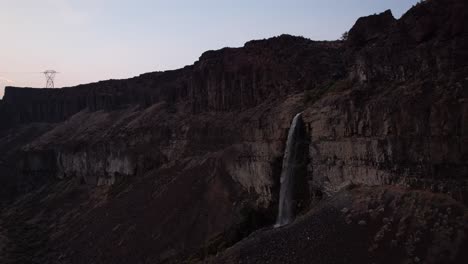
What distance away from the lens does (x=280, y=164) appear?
45656mm

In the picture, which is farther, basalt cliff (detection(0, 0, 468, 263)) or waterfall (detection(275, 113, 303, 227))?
waterfall (detection(275, 113, 303, 227))

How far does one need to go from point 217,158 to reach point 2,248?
78.6ft

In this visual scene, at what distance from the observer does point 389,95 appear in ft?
111

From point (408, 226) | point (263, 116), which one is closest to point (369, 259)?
point (408, 226)

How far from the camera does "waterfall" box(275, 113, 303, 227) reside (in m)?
41.9

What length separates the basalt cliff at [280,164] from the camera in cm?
2864

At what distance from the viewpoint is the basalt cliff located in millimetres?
28641

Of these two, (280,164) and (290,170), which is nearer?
(290,170)

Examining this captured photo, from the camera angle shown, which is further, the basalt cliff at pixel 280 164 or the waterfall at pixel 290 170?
the waterfall at pixel 290 170

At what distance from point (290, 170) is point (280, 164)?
281 cm

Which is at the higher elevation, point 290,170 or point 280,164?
point 280,164

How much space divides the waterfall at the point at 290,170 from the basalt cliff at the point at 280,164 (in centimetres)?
54

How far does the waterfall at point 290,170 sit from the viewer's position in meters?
41.9

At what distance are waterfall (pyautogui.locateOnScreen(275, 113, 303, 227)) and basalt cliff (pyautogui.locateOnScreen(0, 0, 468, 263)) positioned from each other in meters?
0.54
